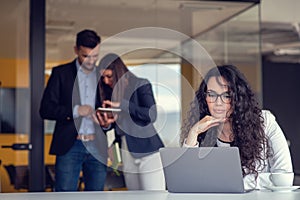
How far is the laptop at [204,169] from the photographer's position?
2.28 m

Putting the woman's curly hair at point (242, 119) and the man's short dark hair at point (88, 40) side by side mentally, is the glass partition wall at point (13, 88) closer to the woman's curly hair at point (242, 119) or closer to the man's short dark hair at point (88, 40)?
the man's short dark hair at point (88, 40)

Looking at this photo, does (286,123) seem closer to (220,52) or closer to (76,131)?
(220,52)

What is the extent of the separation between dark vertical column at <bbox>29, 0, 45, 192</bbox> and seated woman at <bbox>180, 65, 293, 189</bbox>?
79.4 inches

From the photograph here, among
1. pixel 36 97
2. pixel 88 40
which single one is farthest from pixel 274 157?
pixel 36 97

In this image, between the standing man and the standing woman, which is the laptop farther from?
the standing man

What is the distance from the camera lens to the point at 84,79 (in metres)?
4.12

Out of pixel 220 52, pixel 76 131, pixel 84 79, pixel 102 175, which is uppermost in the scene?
pixel 220 52

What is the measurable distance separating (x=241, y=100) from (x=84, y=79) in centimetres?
151

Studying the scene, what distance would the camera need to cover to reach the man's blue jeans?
415cm

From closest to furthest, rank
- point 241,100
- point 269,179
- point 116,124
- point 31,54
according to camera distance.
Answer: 1. point 269,179
2. point 241,100
3. point 116,124
4. point 31,54

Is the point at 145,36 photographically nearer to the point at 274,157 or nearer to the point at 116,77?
the point at 116,77

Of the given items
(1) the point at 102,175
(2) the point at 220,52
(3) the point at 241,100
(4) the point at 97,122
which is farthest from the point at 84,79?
(2) the point at 220,52

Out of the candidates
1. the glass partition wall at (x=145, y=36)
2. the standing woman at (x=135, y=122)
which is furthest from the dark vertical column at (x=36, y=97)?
the standing woman at (x=135, y=122)

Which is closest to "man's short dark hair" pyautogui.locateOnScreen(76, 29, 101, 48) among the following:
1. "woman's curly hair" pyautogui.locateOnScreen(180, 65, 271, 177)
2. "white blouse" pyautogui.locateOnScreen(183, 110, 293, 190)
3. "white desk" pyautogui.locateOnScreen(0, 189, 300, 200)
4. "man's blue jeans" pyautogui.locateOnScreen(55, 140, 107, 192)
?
"man's blue jeans" pyautogui.locateOnScreen(55, 140, 107, 192)
